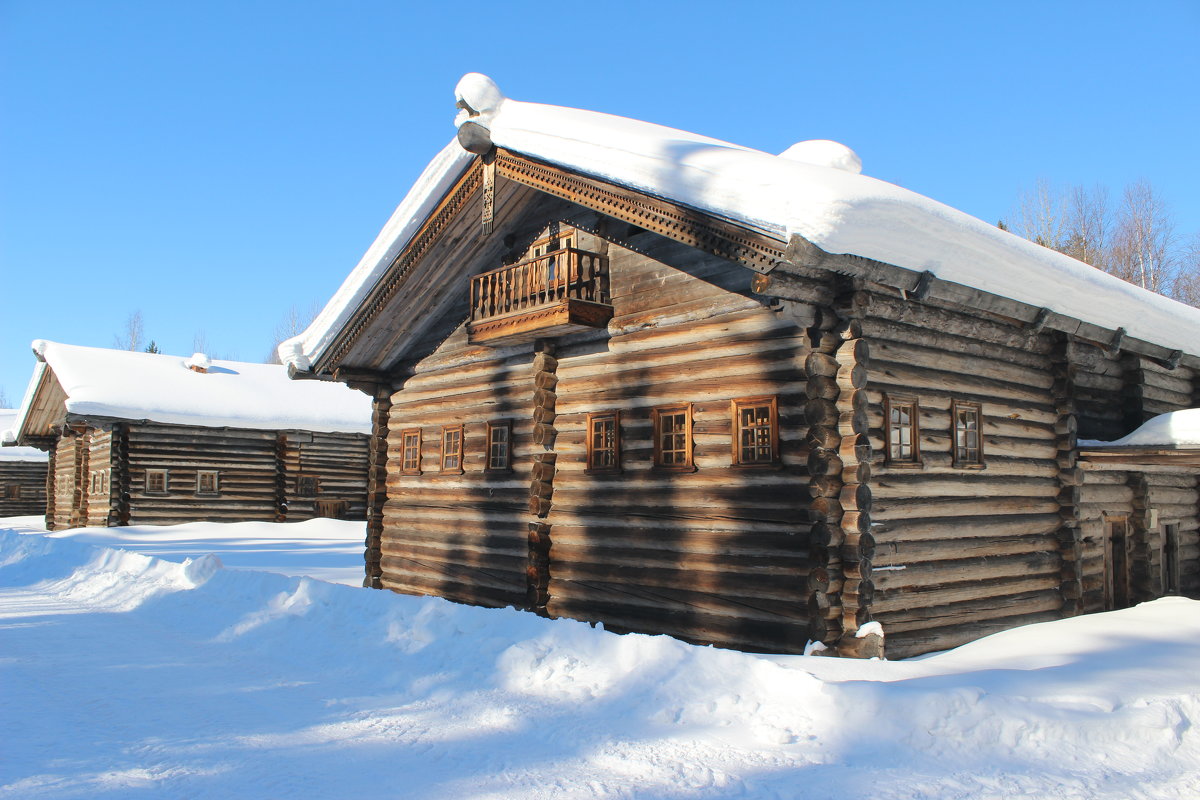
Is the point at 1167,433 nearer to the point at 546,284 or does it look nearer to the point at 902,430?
the point at 902,430

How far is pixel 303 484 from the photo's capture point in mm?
31031

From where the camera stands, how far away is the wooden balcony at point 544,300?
11.6m

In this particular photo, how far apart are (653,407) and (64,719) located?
6.84 meters

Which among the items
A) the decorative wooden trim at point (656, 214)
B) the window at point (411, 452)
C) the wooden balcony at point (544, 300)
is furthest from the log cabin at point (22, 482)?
the decorative wooden trim at point (656, 214)

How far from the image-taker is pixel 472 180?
41.8 feet

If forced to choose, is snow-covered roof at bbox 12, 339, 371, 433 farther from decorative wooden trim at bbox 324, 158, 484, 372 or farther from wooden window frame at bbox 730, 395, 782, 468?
wooden window frame at bbox 730, 395, 782, 468

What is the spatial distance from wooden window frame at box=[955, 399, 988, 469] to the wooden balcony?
4423 mm

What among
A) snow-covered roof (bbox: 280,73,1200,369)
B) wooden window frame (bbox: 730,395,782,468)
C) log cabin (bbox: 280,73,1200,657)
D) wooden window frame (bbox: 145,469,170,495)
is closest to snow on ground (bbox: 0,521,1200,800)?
log cabin (bbox: 280,73,1200,657)

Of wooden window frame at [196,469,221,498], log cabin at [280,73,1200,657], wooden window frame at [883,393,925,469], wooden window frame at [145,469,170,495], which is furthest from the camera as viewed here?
wooden window frame at [196,469,221,498]

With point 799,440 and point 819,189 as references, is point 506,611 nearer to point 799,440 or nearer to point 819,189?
point 799,440

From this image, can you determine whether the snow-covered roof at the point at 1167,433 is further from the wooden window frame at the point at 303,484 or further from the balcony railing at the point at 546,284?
the wooden window frame at the point at 303,484

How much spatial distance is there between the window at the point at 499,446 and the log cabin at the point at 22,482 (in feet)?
132

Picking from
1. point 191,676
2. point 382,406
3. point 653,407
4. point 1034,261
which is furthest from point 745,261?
point 382,406

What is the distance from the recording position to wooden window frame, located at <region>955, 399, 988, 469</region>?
10422mm
